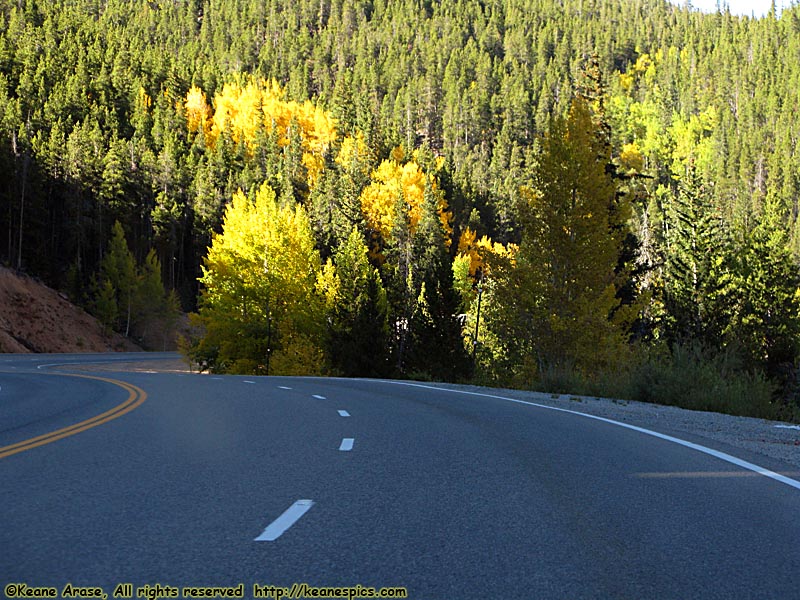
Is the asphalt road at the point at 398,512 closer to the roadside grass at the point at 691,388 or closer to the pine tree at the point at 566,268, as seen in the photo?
the roadside grass at the point at 691,388

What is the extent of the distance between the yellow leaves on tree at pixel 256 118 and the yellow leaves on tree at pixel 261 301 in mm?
80861

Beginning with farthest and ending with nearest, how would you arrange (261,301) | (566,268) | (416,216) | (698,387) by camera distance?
(416,216)
(261,301)
(566,268)
(698,387)

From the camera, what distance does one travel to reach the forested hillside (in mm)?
27312

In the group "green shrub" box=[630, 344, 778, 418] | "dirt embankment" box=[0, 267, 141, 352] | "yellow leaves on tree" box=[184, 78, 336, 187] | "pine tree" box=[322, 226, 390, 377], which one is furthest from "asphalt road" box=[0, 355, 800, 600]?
"yellow leaves on tree" box=[184, 78, 336, 187]

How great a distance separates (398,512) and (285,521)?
856 millimetres

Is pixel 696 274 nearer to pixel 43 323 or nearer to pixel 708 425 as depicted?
pixel 708 425

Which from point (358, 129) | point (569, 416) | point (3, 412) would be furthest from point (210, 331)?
point (358, 129)

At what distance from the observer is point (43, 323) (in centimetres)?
6278

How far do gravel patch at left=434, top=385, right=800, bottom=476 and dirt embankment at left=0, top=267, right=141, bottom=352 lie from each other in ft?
162

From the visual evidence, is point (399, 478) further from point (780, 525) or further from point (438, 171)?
point (438, 171)

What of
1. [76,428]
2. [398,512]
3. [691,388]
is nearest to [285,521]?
[398,512]

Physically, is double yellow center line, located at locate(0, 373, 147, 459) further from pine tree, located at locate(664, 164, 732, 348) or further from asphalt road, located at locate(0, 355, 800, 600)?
pine tree, located at locate(664, 164, 732, 348)

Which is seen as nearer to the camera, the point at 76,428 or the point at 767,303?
the point at 76,428

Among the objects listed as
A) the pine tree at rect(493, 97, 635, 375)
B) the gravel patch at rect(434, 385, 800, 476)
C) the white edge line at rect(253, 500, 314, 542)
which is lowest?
the white edge line at rect(253, 500, 314, 542)
